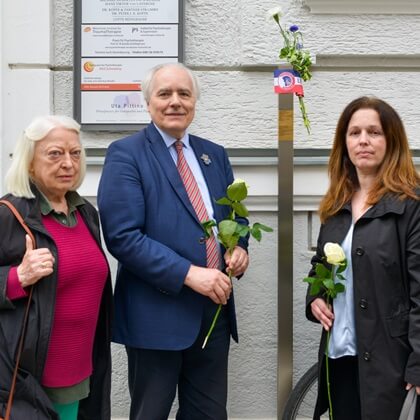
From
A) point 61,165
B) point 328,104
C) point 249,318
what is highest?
point 328,104

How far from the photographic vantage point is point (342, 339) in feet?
8.99

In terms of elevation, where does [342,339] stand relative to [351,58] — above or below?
below

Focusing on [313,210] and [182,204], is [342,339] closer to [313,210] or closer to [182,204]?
[182,204]

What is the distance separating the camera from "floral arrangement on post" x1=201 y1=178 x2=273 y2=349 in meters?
2.81

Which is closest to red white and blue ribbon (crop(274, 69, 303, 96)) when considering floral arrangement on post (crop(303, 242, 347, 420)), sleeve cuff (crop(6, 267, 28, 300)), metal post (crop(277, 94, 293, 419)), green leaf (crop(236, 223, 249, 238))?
metal post (crop(277, 94, 293, 419))

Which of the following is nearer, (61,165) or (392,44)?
(61,165)

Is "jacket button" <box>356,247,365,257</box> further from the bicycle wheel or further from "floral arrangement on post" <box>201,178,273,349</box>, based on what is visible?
the bicycle wheel

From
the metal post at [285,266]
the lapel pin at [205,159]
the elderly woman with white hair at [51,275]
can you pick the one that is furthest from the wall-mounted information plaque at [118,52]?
the elderly woman with white hair at [51,275]

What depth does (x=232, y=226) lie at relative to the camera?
2.80 m

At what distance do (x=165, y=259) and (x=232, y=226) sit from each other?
0.29 metres

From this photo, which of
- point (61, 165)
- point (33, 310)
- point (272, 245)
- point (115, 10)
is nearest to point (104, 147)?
point (115, 10)

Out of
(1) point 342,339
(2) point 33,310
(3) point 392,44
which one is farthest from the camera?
(3) point 392,44

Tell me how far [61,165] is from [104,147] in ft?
4.28

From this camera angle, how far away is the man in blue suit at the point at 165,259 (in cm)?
280
